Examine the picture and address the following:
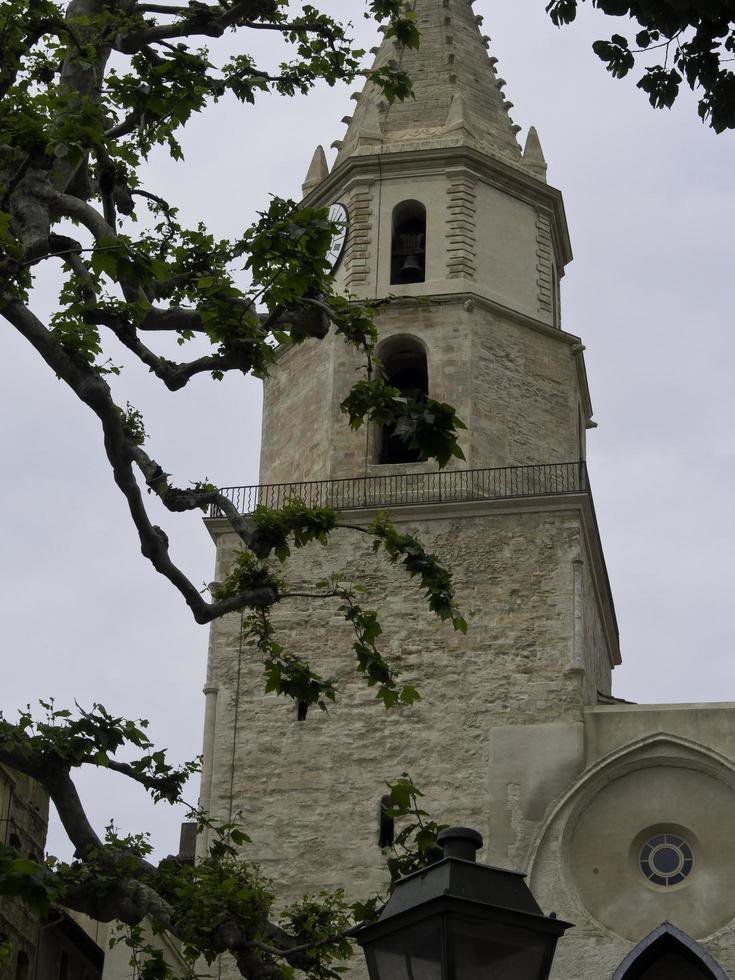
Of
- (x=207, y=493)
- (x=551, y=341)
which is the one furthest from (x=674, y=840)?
(x=207, y=493)

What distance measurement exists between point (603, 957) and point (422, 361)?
8522 millimetres

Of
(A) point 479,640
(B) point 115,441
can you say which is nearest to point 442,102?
(A) point 479,640

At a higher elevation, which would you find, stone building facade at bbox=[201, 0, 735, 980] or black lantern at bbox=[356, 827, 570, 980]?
stone building facade at bbox=[201, 0, 735, 980]

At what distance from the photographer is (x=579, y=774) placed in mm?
21391

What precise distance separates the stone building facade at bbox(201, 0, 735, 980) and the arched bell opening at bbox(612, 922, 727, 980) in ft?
0.10

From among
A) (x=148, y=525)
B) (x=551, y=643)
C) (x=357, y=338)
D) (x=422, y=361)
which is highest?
(x=422, y=361)

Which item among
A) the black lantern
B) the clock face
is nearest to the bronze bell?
the black lantern

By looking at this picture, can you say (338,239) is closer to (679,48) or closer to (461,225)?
(461,225)

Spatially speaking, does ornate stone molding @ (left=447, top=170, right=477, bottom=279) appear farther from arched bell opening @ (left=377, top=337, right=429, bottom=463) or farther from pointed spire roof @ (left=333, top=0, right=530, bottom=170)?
arched bell opening @ (left=377, top=337, right=429, bottom=463)

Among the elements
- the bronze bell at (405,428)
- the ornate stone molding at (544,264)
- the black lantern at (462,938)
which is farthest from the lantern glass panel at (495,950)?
the ornate stone molding at (544,264)

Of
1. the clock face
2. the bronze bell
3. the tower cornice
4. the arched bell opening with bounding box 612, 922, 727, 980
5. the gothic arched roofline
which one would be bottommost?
the arched bell opening with bounding box 612, 922, 727, 980

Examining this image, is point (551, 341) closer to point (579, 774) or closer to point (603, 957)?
point (579, 774)

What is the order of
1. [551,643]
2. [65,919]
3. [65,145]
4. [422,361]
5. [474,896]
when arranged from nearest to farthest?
[474,896], [65,145], [551,643], [422,361], [65,919]

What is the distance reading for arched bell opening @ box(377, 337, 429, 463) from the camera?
24.2 meters
